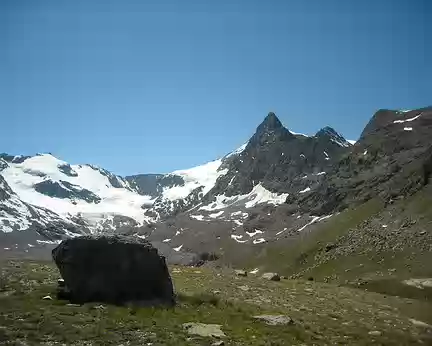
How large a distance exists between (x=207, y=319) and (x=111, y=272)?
727 centimetres

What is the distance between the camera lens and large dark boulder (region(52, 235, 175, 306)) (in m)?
29.4

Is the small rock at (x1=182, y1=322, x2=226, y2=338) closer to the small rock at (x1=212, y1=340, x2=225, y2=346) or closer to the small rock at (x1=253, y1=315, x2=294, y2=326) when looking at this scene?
the small rock at (x1=212, y1=340, x2=225, y2=346)

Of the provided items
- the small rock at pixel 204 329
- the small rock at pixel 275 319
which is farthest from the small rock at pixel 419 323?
the small rock at pixel 204 329

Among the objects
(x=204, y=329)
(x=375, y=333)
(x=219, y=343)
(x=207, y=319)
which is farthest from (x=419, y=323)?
(x=219, y=343)

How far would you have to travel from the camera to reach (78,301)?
28.7 metres

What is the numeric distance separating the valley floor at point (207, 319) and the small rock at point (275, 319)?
0.42m

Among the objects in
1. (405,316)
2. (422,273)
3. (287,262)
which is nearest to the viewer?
(405,316)

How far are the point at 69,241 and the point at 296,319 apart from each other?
16792mm

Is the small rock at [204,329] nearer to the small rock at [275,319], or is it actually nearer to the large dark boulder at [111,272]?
the small rock at [275,319]

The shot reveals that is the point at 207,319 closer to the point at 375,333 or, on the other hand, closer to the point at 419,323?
the point at 375,333

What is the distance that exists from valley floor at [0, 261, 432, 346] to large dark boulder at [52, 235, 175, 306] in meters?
1.55

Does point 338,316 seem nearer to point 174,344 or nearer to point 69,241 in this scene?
point 174,344

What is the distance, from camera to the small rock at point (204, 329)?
2447cm

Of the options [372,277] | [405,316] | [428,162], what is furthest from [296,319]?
[428,162]
